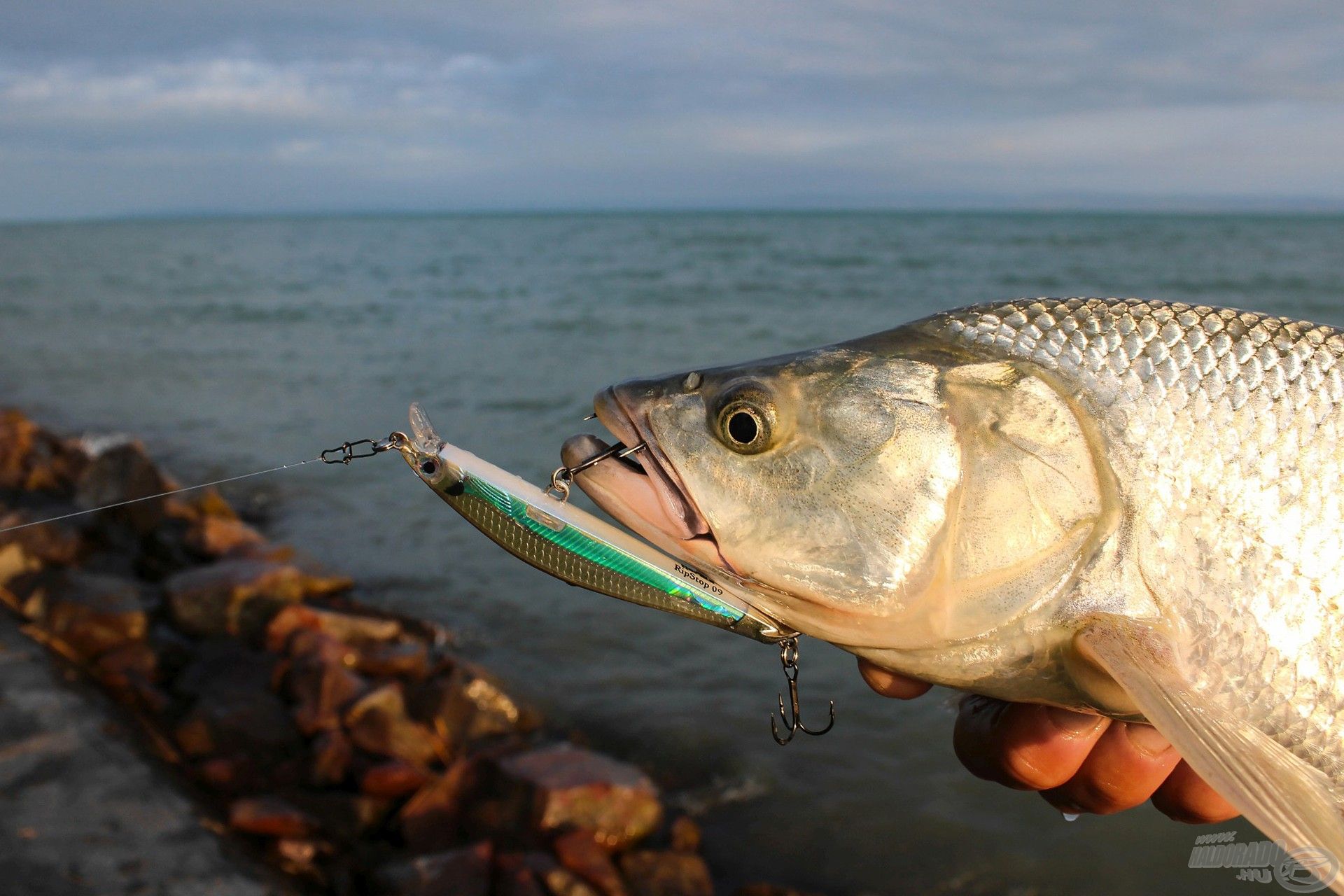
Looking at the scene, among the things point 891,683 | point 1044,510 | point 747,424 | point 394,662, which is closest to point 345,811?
point 394,662

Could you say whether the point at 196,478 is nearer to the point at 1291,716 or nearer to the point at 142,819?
the point at 142,819

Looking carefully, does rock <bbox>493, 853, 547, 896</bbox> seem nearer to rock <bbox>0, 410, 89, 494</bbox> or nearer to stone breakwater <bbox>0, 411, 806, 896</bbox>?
stone breakwater <bbox>0, 411, 806, 896</bbox>

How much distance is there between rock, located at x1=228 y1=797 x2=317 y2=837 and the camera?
396cm

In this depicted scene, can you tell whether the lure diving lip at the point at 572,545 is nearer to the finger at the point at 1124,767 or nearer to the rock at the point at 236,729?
the finger at the point at 1124,767

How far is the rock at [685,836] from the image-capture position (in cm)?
456

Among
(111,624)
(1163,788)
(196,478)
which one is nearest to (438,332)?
(196,478)

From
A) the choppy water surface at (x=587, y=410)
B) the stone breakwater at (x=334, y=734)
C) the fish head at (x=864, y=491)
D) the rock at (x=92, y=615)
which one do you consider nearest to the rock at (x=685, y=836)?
the stone breakwater at (x=334, y=734)

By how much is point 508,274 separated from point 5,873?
1403 inches

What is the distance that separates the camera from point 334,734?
488 cm

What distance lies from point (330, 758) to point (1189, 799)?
388cm

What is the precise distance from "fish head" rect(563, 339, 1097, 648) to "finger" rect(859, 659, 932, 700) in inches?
18.2

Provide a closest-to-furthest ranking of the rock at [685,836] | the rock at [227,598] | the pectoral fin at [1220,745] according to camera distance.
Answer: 1. the pectoral fin at [1220,745]
2. the rock at [685,836]
3. the rock at [227,598]

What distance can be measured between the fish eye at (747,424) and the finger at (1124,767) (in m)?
1.50

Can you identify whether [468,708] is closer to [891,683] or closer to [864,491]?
[891,683]
